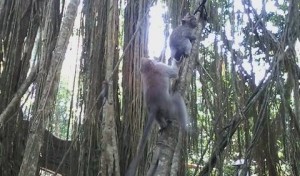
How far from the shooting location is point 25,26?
4297mm

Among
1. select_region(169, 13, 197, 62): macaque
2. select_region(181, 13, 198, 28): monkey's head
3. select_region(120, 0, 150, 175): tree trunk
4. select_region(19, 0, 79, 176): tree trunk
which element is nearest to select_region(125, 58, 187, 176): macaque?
select_region(169, 13, 197, 62): macaque

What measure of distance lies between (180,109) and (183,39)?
767 millimetres

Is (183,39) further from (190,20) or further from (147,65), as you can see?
(147,65)

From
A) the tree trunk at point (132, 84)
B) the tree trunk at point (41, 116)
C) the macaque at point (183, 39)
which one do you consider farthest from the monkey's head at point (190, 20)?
the tree trunk at point (41, 116)

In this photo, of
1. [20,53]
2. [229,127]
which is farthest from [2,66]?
[229,127]

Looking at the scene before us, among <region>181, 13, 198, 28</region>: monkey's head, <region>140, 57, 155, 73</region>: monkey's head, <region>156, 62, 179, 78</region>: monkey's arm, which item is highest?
<region>181, 13, 198, 28</region>: monkey's head

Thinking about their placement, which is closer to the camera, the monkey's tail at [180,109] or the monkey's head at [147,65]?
the monkey's tail at [180,109]

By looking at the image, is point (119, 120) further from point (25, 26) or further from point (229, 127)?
point (229, 127)

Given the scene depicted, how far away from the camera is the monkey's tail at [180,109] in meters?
2.84

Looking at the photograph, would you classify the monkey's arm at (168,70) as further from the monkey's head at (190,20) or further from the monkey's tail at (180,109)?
the monkey's head at (190,20)

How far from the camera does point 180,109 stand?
2.91 m

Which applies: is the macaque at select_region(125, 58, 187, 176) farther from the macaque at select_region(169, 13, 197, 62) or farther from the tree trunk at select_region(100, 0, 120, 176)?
the tree trunk at select_region(100, 0, 120, 176)

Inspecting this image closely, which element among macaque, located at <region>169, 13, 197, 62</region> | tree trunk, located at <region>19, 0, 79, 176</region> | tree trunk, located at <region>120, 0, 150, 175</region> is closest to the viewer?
tree trunk, located at <region>19, 0, 79, 176</region>

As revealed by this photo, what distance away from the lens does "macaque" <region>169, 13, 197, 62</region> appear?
133 inches
